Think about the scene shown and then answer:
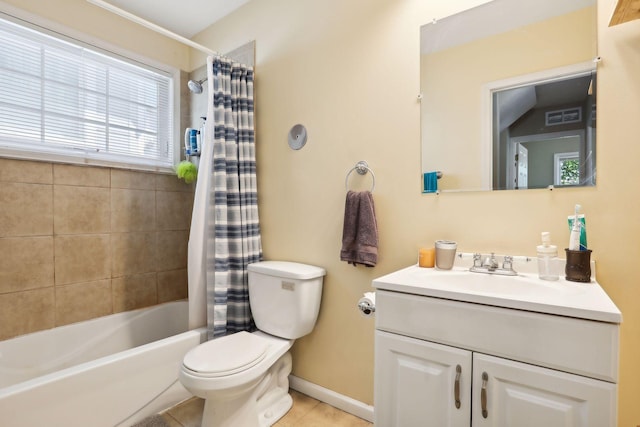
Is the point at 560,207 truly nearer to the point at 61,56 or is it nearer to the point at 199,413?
the point at 199,413

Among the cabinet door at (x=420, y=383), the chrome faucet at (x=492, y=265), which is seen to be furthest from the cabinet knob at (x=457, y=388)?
the chrome faucet at (x=492, y=265)

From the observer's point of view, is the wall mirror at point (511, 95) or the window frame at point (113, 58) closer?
the wall mirror at point (511, 95)

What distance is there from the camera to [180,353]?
1717 mm

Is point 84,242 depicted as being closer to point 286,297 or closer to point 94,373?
point 94,373

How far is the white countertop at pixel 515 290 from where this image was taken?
80cm

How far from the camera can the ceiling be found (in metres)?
2.21

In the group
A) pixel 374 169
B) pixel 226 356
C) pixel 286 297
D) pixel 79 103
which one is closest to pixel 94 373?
pixel 226 356

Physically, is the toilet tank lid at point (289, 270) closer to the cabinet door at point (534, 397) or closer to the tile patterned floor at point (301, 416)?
the tile patterned floor at point (301, 416)

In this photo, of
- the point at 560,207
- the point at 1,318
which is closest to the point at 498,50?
the point at 560,207

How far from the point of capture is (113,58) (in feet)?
7.36

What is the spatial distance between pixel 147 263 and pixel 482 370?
7.49 feet

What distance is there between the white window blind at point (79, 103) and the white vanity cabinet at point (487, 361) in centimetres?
217

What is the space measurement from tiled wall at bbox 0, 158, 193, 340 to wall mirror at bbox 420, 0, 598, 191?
202 centimetres

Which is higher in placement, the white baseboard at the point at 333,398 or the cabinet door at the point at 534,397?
the cabinet door at the point at 534,397
